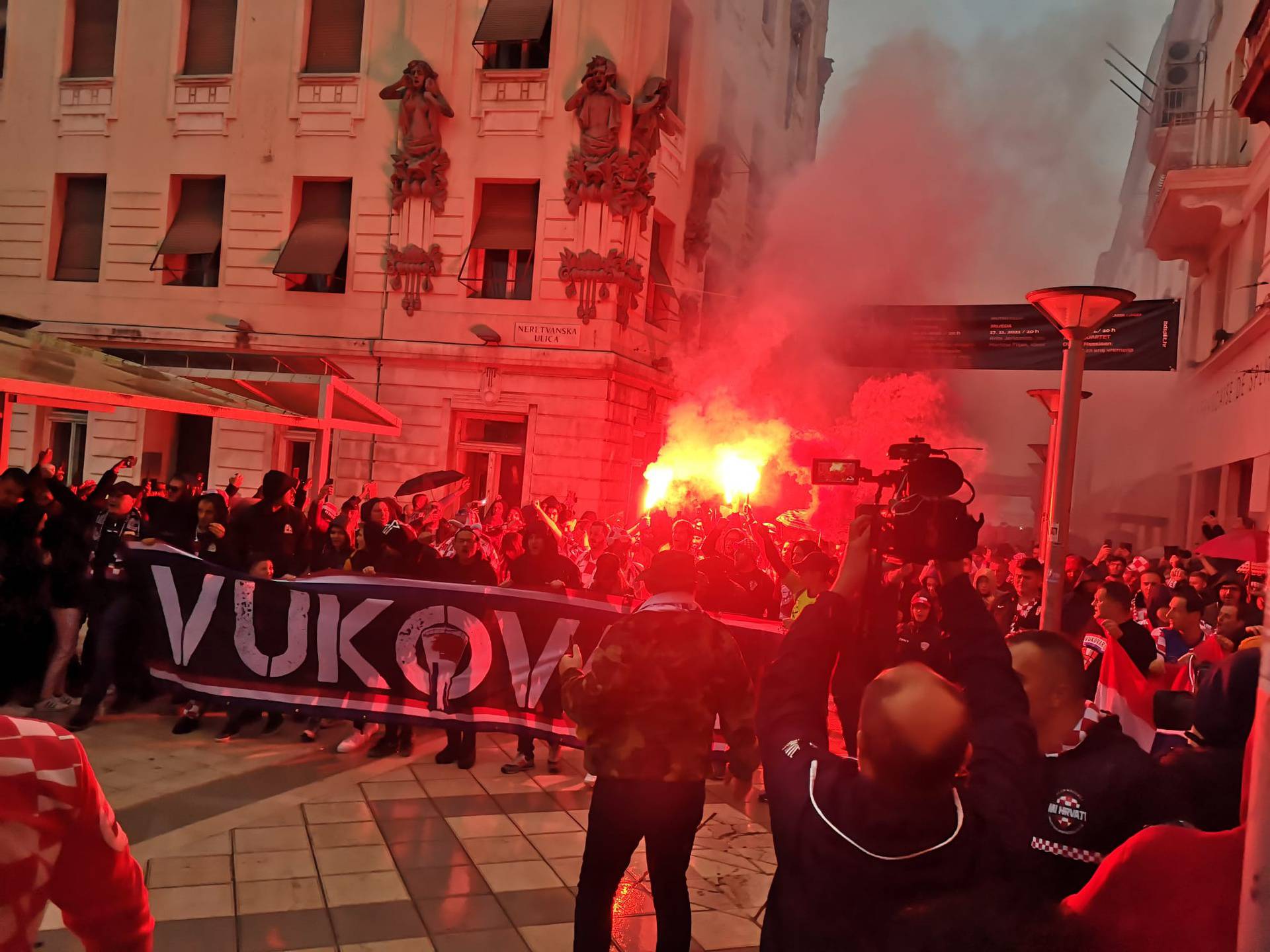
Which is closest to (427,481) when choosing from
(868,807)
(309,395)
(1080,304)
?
(309,395)

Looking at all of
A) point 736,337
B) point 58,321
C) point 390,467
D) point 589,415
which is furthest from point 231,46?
point 736,337

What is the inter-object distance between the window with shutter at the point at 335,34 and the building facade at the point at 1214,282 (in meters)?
15.8

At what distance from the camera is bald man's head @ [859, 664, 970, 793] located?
1840mm

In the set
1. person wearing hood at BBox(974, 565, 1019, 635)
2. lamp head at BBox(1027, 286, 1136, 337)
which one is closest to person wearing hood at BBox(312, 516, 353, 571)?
person wearing hood at BBox(974, 565, 1019, 635)

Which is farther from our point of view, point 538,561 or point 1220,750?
point 538,561

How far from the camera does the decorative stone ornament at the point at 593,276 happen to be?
18047 mm

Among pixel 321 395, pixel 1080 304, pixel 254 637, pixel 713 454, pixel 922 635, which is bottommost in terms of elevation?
pixel 254 637

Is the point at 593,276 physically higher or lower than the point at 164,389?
higher

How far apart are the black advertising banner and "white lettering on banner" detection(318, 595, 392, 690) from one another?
16.5 m

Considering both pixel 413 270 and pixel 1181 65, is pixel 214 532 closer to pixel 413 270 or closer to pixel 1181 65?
pixel 413 270

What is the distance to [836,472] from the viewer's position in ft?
16.3

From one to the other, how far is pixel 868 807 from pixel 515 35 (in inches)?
737

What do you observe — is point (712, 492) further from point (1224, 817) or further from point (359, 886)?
point (1224, 817)

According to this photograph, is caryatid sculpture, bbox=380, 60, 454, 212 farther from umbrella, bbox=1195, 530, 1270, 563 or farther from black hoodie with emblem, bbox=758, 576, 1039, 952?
black hoodie with emblem, bbox=758, 576, 1039, 952
